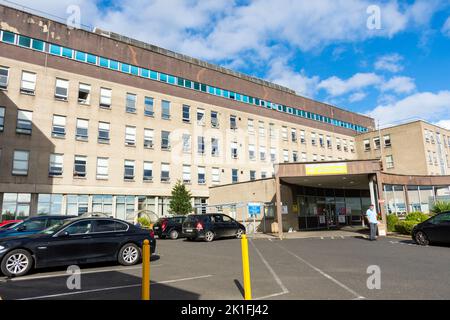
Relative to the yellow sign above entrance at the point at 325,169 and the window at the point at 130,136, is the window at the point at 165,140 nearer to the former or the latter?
the window at the point at 130,136

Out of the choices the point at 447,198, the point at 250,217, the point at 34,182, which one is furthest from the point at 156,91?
the point at 447,198

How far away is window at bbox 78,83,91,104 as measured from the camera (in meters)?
30.9

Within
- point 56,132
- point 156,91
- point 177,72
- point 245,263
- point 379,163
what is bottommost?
point 245,263

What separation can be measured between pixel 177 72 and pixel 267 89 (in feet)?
46.8

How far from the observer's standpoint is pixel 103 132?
31516mm

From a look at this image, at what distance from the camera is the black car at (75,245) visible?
8898 millimetres

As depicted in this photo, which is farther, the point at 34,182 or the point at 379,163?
the point at 34,182

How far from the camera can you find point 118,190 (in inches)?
1236

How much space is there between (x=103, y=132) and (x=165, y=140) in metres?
6.53

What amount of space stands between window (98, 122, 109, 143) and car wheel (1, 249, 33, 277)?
23396 millimetres

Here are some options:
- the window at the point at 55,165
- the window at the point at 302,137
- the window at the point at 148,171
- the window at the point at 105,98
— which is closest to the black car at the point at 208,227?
the window at the point at 148,171

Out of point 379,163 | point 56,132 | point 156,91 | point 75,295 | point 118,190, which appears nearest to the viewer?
point 75,295
